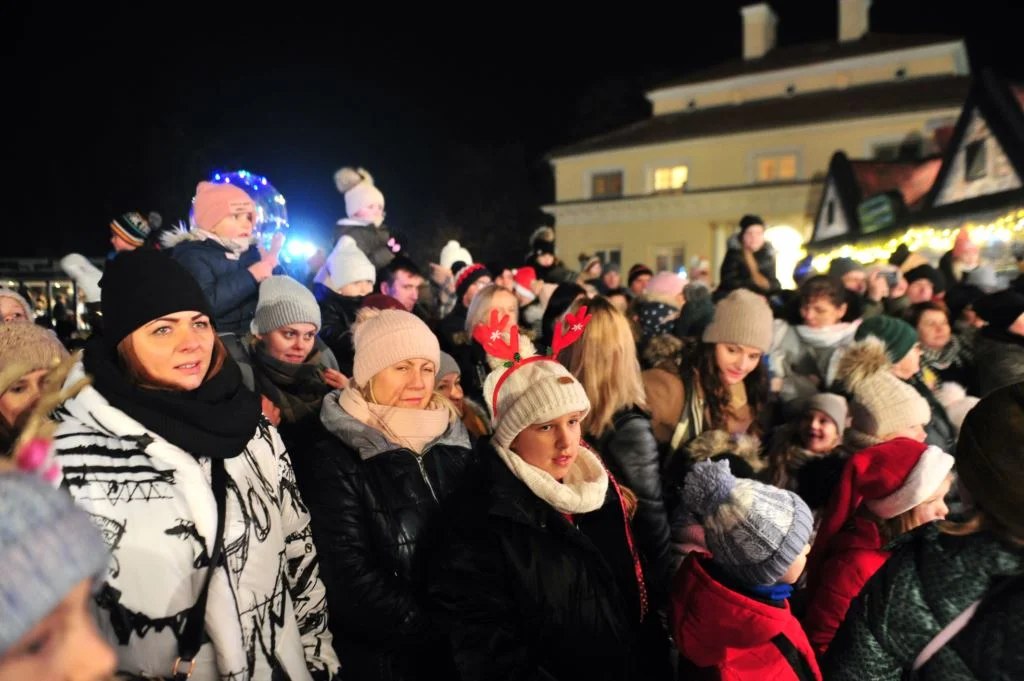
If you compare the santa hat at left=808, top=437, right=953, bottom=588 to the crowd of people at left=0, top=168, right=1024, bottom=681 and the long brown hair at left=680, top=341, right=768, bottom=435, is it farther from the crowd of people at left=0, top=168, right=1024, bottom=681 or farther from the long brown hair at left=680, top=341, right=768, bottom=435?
the long brown hair at left=680, top=341, right=768, bottom=435

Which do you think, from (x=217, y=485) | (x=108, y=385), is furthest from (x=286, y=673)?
(x=108, y=385)

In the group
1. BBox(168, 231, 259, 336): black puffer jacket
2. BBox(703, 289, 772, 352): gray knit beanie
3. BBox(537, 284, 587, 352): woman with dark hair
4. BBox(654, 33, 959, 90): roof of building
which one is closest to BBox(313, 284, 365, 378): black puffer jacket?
BBox(168, 231, 259, 336): black puffer jacket

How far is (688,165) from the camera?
95.5 ft

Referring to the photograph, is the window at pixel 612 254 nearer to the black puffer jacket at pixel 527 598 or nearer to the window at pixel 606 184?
the window at pixel 606 184

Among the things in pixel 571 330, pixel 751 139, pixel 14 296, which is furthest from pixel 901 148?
pixel 14 296

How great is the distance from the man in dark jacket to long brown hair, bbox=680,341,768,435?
12.3 ft

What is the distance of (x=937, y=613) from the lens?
4.77 ft

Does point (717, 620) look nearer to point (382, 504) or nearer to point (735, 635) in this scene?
point (735, 635)

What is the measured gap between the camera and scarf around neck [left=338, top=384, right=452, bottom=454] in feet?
8.38

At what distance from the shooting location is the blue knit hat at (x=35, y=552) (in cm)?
82

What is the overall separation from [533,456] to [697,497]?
0.68 metres

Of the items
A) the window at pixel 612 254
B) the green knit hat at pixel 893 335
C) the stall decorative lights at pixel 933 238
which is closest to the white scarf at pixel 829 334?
the green knit hat at pixel 893 335

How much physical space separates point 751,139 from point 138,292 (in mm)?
29610

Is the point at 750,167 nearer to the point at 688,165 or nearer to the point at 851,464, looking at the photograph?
the point at 688,165
